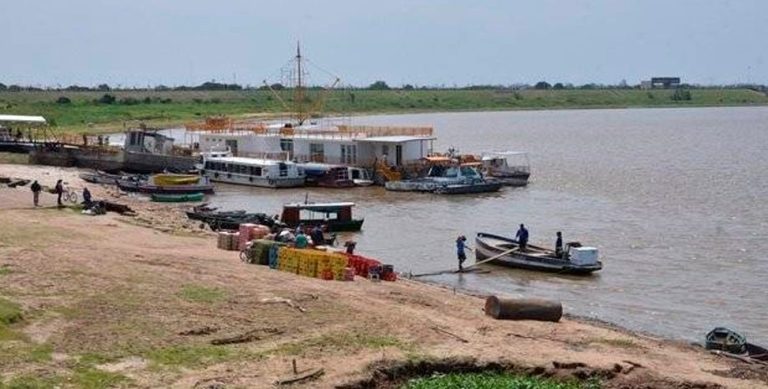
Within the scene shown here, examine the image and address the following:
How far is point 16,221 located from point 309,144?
3499 centimetres

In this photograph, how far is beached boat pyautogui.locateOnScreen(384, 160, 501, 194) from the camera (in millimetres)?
59719

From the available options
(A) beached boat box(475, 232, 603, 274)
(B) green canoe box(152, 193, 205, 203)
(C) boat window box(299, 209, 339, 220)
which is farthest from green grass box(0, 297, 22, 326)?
(B) green canoe box(152, 193, 205, 203)

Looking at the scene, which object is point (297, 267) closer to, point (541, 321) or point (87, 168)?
point (541, 321)

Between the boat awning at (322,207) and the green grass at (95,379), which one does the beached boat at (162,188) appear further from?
the green grass at (95,379)

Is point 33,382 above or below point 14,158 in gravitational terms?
below

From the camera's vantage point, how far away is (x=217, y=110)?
16012 centimetres

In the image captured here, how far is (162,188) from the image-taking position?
56156mm

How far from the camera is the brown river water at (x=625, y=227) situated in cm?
3047

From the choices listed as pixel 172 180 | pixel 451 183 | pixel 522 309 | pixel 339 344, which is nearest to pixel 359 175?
pixel 451 183

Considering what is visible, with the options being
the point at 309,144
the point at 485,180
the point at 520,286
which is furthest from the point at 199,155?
the point at 520,286

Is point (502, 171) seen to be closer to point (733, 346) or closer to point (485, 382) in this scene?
point (733, 346)

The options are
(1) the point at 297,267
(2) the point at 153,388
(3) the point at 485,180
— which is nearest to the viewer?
(2) the point at 153,388

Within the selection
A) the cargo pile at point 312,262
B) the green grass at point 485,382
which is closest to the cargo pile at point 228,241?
the cargo pile at point 312,262

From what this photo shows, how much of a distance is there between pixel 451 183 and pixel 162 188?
636 inches
